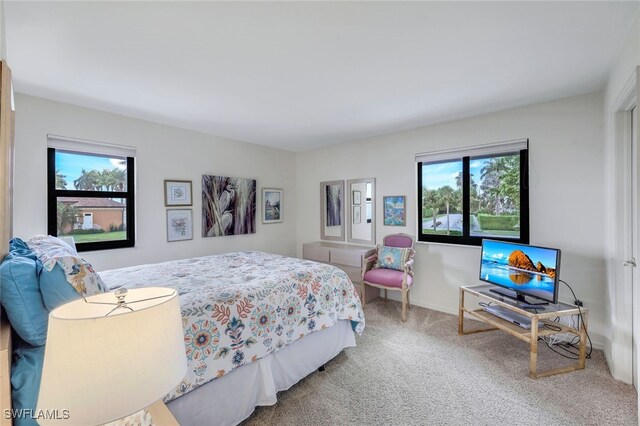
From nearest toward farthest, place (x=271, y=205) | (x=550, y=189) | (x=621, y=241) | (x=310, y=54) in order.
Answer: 1. (x=310, y=54)
2. (x=621, y=241)
3. (x=550, y=189)
4. (x=271, y=205)

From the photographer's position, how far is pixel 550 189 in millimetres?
2898

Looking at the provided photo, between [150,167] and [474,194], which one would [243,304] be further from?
[474,194]

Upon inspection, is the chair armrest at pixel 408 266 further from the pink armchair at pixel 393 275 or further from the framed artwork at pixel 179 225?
the framed artwork at pixel 179 225

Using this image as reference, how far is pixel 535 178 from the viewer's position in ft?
9.78

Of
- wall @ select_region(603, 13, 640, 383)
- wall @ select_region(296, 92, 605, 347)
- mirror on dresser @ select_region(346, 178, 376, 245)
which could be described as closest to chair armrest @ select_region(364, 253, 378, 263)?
mirror on dresser @ select_region(346, 178, 376, 245)

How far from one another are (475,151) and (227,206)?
3488 millimetres

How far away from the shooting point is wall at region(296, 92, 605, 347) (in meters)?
2.68

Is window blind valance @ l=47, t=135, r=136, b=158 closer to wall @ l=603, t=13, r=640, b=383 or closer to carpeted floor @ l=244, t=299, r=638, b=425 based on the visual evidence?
carpeted floor @ l=244, t=299, r=638, b=425

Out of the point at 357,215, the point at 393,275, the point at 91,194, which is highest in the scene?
the point at 91,194

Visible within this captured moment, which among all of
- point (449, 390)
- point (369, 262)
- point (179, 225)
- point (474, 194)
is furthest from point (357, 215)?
point (449, 390)

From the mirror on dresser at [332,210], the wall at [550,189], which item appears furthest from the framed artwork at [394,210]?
the mirror on dresser at [332,210]

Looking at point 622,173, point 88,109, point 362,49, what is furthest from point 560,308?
point 88,109

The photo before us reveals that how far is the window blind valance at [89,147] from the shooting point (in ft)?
9.20

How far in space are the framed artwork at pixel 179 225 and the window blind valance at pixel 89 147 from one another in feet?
2.79
